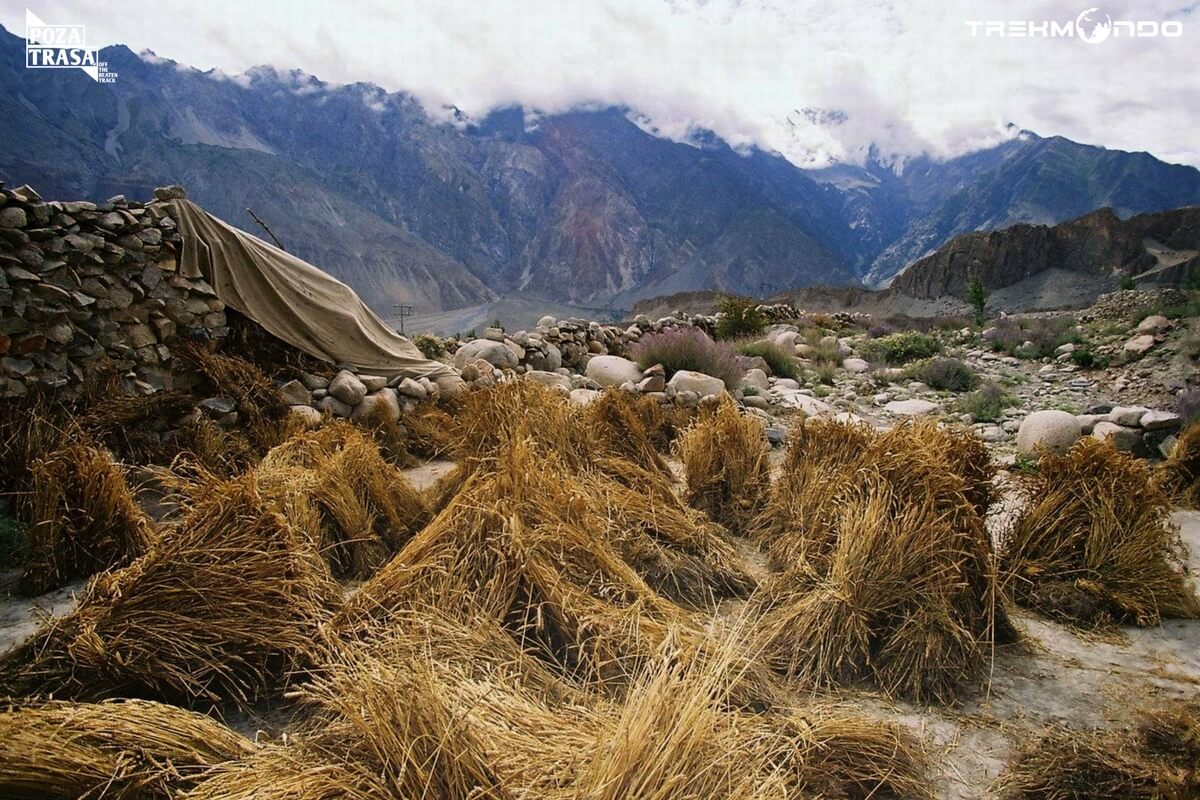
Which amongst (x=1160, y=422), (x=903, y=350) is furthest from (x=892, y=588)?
(x=903, y=350)

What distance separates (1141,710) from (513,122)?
14714 centimetres

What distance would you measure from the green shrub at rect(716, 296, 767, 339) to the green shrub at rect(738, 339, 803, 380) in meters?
2.87

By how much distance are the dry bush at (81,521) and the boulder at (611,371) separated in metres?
6.51

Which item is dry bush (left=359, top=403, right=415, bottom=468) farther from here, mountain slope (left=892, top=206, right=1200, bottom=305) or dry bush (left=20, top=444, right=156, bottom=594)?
mountain slope (left=892, top=206, right=1200, bottom=305)

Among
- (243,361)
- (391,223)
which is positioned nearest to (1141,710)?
(243,361)

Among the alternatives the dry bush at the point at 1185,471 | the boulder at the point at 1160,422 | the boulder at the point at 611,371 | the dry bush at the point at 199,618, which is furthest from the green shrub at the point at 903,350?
the dry bush at the point at 199,618

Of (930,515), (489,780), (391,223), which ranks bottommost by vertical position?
(489,780)

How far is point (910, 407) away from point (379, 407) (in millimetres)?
7522

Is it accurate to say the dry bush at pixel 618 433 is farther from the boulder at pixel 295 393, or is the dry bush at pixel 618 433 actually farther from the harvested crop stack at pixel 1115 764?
the boulder at pixel 295 393

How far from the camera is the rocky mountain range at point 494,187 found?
3091 inches

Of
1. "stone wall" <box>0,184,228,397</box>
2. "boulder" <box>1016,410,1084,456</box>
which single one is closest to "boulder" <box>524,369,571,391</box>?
"stone wall" <box>0,184,228,397</box>

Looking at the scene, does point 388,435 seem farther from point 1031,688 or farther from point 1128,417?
point 1128,417

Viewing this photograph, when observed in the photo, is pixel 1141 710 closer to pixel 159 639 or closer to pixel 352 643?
pixel 352 643

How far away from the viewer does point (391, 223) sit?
98.4 meters
